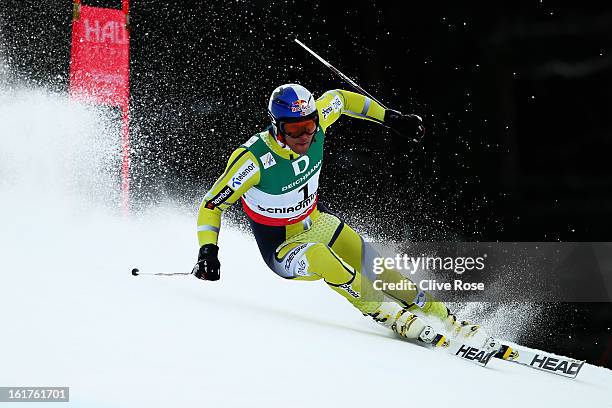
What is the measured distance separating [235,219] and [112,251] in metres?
1.52

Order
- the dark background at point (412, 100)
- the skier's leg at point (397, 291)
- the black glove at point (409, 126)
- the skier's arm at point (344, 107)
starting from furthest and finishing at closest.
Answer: the dark background at point (412, 100) < the black glove at point (409, 126) < the skier's arm at point (344, 107) < the skier's leg at point (397, 291)

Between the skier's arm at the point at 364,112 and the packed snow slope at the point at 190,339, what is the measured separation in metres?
1.11

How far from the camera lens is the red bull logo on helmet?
351 centimetres

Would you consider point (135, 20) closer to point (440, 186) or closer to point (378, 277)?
point (440, 186)

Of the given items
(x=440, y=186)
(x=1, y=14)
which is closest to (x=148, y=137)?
(x=1, y=14)

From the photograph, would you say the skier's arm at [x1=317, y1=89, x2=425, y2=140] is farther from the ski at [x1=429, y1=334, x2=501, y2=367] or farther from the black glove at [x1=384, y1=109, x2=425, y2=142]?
the ski at [x1=429, y1=334, x2=501, y2=367]

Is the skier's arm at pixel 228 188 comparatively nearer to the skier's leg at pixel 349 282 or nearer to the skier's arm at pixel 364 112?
the skier's leg at pixel 349 282

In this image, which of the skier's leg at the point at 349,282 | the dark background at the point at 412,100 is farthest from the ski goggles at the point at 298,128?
the dark background at the point at 412,100

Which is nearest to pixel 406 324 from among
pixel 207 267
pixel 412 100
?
pixel 207 267

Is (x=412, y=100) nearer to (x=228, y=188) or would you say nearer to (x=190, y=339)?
(x=228, y=188)

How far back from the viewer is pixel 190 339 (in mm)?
2961

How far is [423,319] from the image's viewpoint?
3.95m

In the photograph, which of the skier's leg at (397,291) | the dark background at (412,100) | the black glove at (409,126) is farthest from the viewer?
the dark background at (412,100)

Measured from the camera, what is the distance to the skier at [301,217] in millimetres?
3559
